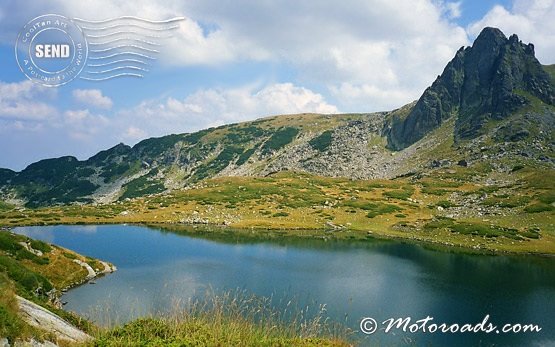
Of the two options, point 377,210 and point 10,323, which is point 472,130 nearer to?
point 377,210

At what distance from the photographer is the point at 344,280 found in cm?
5050

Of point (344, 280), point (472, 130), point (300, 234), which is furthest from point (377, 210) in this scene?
point (472, 130)

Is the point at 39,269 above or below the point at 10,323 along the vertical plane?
below

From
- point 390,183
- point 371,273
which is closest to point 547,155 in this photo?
point 390,183

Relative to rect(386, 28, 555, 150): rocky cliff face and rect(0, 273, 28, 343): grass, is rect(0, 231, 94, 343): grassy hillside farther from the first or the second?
rect(386, 28, 555, 150): rocky cliff face

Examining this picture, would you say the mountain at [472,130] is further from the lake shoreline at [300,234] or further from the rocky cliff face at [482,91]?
the lake shoreline at [300,234]

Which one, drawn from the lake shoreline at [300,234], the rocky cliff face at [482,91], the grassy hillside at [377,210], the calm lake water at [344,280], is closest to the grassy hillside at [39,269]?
the calm lake water at [344,280]

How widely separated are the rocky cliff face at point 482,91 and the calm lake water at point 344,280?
11280 cm

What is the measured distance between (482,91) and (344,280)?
543 ft

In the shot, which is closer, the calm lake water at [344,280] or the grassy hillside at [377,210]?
the calm lake water at [344,280]

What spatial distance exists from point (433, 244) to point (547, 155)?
77060mm

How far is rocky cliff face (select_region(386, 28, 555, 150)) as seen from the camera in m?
164

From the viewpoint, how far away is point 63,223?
97812 mm

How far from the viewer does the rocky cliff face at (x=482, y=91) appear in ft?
539
